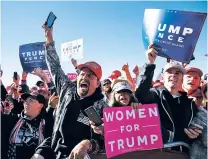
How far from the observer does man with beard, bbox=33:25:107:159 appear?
12.2 ft

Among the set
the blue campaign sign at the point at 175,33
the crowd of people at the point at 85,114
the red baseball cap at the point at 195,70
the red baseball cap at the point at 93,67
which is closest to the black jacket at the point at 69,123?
the crowd of people at the point at 85,114

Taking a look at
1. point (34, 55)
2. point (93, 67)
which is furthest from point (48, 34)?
point (34, 55)

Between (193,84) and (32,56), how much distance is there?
487 centimetres

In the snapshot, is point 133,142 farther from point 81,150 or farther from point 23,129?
point 23,129

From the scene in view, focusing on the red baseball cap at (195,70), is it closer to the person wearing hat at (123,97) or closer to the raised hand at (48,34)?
the person wearing hat at (123,97)

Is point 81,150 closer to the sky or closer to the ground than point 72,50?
closer to the ground

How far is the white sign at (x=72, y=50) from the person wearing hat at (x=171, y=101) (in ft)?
14.5

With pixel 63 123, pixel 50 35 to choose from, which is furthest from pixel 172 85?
pixel 50 35

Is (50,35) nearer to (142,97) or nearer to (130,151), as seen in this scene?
(142,97)

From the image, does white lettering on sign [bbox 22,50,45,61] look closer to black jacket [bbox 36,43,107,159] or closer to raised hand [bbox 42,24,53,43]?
raised hand [bbox 42,24,53,43]

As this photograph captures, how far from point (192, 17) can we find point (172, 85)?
3.20 ft

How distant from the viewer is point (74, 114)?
3.97 meters

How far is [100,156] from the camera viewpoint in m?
3.60

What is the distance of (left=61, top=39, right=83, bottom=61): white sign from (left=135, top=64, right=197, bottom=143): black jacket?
180 inches
